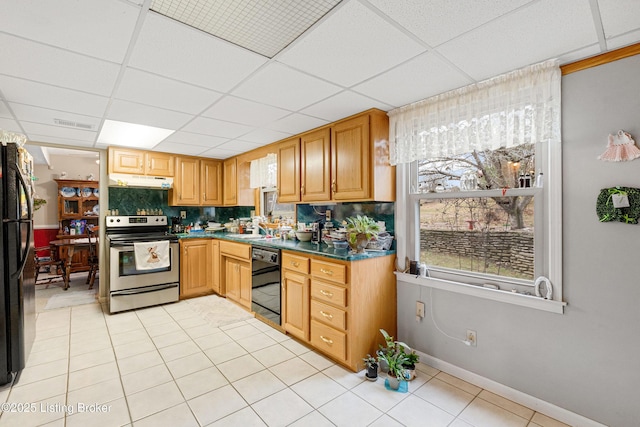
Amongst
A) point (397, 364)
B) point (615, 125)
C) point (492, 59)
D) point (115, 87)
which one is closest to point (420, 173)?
point (492, 59)

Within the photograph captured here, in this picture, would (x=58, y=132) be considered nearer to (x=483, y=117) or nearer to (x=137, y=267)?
(x=137, y=267)

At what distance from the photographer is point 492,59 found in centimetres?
175

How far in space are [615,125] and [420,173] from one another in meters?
1.27

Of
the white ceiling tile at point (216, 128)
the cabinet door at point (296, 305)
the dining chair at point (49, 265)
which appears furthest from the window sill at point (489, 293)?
the dining chair at point (49, 265)

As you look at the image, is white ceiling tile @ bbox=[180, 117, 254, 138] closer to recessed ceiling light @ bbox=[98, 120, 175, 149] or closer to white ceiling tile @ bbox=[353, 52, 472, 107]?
recessed ceiling light @ bbox=[98, 120, 175, 149]

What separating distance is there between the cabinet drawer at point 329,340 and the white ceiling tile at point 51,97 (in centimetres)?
260

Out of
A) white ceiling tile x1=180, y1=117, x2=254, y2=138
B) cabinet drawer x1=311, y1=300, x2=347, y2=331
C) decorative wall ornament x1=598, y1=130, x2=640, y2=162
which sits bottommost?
cabinet drawer x1=311, y1=300, x2=347, y2=331

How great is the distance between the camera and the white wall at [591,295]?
5.40 ft

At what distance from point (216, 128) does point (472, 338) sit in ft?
10.2

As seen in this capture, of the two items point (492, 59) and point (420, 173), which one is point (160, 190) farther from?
point (492, 59)

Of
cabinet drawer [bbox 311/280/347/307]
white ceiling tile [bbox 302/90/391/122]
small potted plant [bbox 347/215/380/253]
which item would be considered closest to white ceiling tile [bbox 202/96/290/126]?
white ceiling tile [bbox 302/90/391/122]

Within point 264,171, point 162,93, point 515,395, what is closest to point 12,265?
point 162,93

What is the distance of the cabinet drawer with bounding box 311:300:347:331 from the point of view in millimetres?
2438

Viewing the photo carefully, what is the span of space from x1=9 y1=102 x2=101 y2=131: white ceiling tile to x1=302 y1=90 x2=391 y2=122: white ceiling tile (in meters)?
2.13
